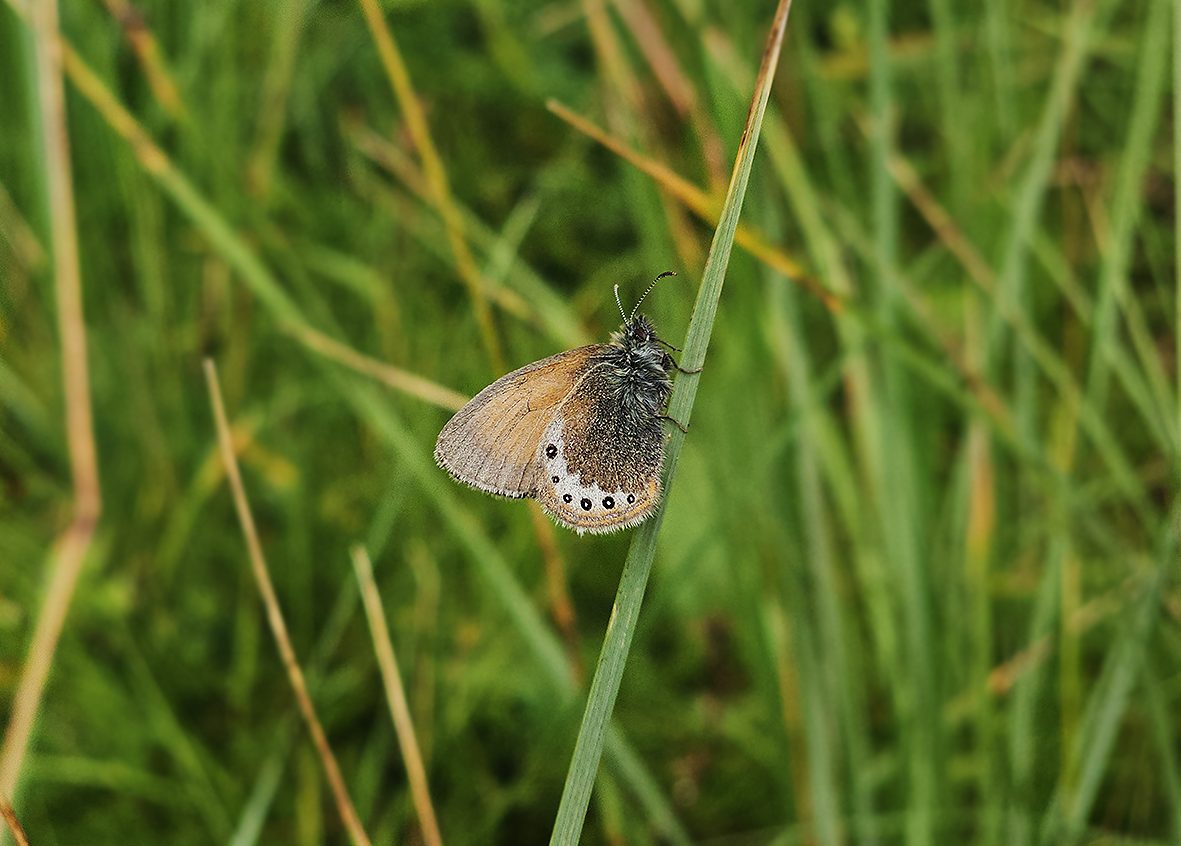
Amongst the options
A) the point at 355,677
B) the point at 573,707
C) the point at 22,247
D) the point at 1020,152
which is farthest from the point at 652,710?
the point at 22,247


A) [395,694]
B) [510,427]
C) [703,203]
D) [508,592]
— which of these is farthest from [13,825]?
[703,203]

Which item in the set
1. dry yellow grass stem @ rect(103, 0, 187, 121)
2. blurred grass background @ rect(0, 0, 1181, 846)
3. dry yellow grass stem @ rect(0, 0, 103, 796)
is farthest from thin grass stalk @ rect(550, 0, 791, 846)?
dry yellow grass stem @ rect(103, 0, 187, 121)

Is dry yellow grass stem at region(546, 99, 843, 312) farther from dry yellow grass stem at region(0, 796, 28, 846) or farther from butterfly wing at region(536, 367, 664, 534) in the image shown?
dry yellow grass stem at region(0, 796, 28, 846)

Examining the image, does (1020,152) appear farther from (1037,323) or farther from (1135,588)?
(1135,588)

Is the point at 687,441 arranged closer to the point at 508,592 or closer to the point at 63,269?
the point at 508,592

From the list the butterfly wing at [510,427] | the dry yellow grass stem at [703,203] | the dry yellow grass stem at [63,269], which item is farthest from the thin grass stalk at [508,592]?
the dry yellow grass stem at [63,269]

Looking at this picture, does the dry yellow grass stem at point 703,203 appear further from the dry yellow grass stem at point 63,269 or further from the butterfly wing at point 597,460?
the dry yellow grass stem at point 63,269
